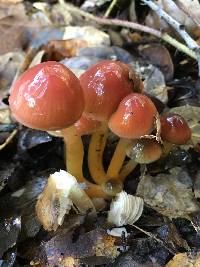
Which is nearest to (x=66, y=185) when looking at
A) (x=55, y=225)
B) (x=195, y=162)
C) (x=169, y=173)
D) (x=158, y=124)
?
(x=55, y=225)

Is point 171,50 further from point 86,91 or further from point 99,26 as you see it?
point 86,91

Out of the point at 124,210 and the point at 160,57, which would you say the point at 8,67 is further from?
the point at 124,210

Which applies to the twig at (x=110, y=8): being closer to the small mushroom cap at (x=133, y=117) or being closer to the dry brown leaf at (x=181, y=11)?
the dry brown leaf at (x=181, y=11)

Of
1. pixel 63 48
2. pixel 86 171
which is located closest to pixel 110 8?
pixel 63 48

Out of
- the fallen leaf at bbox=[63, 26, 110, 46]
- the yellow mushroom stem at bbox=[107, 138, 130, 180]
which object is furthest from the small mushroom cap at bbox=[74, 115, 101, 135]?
the fallen leaf at bbox=[63, 26, 110, 46]

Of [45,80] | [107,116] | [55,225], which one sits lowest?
[55,225]

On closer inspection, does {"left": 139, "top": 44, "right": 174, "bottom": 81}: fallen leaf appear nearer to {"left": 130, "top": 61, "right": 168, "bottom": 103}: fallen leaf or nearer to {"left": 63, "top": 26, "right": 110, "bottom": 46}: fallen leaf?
{"left": 130, "top": 61, "right": 168, "bottom": 103}: fallen leaf
